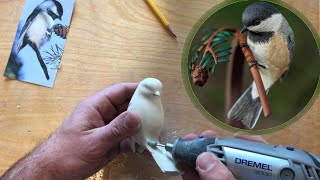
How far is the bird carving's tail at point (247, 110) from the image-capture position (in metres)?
0.69

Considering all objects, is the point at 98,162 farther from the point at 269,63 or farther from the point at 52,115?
the point at 269,63

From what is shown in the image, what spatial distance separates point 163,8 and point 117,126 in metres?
0.27


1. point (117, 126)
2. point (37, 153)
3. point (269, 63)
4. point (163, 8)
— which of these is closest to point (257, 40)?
point (269, 63)

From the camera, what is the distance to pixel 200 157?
535 mm

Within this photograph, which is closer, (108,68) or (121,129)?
(121,129)

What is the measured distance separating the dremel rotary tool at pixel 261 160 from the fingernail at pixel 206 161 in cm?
1

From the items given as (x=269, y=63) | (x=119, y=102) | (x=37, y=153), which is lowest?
(x=37, y=153)

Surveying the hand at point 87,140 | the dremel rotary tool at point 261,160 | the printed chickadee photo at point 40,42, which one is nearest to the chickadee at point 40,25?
the printed chickadee photo at point 40,42

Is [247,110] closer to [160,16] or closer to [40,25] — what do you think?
[160,16]

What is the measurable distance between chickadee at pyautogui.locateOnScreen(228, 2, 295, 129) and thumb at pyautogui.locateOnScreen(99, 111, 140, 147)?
0.64ft

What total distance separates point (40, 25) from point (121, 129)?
32 centimetres

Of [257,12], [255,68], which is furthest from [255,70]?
[257,12]

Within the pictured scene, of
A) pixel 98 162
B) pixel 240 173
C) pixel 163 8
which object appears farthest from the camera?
pixel 163 8

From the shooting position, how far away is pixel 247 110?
691mm
